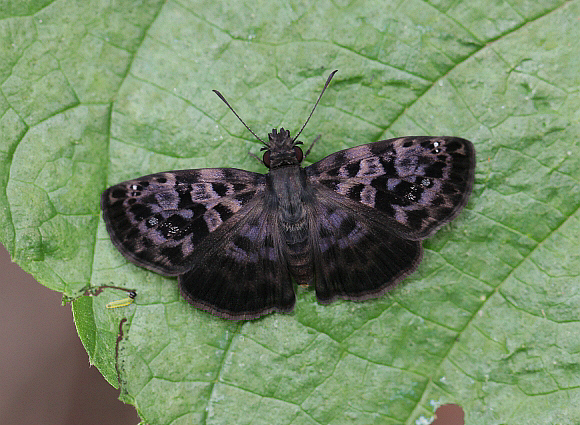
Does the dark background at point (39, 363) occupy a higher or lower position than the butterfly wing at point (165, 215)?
lower

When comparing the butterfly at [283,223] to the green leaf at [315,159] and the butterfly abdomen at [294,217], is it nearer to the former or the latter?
the butterfly abdomen at [294,217]

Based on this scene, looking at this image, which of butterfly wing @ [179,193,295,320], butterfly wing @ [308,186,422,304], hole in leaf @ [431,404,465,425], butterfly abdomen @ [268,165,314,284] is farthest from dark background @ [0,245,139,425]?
hole in leaf @ [431,404,465,425]

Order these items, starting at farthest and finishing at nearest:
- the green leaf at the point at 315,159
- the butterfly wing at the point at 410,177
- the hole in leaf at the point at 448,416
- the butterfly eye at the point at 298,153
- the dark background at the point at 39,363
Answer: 1. the dark background at the point at 39,363
2. the hole in leaf at the point at 448,416
3. the butterfly eye at the point at 298,153
4. the green leaf at the point at 315,159
5. the butterfly wing at the point at 410,177

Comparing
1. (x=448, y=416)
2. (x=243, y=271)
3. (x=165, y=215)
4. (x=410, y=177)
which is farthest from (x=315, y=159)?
(x=448, y=416)

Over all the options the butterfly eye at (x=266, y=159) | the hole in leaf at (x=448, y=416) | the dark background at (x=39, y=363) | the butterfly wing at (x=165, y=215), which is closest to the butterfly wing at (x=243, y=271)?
the butterfly wing at (x=165, y=215)

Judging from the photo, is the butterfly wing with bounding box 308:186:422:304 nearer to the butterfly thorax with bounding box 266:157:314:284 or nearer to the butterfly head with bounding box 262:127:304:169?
the butterfly thorax with bounding box 266:157:314:284

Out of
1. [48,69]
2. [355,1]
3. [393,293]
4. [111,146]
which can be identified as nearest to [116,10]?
[48,69]

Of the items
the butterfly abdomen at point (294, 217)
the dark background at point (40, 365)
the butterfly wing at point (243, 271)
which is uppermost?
the butterfly abdomen at point (294, 217)
